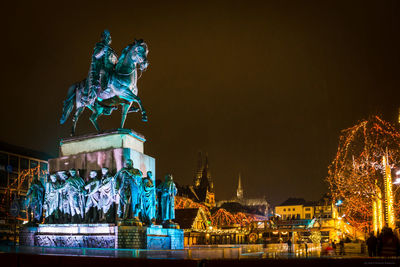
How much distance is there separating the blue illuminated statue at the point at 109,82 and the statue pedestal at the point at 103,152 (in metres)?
→ 1.07

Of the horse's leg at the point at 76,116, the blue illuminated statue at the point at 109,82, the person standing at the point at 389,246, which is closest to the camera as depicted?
the person standing at the point at 389,246

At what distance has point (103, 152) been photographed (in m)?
17.5

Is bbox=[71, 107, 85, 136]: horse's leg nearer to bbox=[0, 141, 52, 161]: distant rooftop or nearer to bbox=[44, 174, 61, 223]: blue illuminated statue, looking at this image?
bbox=[44, 174, 61, 223]: blue illuminated statue

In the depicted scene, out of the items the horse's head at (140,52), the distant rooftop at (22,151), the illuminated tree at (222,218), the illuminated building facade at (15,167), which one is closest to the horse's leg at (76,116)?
the horse's head at (140,52)

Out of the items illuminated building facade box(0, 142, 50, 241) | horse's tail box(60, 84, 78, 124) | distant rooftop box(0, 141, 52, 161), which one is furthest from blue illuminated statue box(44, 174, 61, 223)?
distant rooftop box(0, 141, 52, 161)

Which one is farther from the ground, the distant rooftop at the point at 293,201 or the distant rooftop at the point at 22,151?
the distant rooftop at the point at 22,151

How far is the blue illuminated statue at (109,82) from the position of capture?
60.3 ft

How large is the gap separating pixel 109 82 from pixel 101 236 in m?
6.34

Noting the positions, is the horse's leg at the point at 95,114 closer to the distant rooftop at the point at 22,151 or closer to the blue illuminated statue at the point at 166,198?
the blue illuminated statue at the point at 166,198

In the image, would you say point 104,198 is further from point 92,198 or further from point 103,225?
point 103,225

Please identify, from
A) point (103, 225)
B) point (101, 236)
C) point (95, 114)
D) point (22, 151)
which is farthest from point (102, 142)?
point (22, 151)

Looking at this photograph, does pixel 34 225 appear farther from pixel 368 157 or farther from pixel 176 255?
pixel 368 157

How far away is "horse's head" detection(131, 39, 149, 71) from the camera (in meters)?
18.1

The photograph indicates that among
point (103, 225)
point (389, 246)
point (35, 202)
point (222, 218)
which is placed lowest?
point (222, 218)
